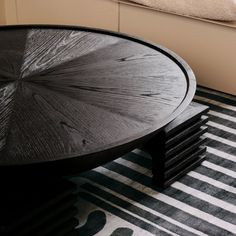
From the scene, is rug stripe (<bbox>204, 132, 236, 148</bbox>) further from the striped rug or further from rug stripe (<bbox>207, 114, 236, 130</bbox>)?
rug stripe (<bbox>207, 114, 236, 130</bbox>)

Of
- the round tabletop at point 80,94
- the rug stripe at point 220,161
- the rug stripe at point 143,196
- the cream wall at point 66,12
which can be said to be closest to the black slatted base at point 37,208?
the round tabletop at point 80,94

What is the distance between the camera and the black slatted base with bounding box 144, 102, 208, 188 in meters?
1.95

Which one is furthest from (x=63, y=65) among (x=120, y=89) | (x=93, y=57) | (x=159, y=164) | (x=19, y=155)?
(x=19, y=155)

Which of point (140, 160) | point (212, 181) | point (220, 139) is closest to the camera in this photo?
point (212, 181)

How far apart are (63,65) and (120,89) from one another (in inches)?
11.2

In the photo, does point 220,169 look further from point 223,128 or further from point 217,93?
point 217,93

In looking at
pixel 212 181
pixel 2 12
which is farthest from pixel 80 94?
pixel 2 12

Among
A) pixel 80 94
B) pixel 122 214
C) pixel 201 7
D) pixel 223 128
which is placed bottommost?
pixel 122 214

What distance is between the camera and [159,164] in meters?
1.98

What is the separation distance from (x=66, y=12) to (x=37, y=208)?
72.5 inches

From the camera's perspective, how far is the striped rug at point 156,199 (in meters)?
1.81

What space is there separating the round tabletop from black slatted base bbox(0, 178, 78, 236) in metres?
0.10

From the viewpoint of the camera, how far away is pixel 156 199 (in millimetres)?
1961

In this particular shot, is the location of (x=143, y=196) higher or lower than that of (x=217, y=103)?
lower
